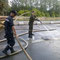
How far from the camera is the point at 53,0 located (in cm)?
4962

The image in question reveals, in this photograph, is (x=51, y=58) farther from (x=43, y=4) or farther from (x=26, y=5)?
(x=43, y=4)

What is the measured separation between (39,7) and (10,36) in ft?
133

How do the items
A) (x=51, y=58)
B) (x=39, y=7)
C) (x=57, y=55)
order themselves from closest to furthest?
(x=51, y=58) → (x=57, y=55) → (x=39, y=7)

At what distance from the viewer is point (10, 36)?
6.37 m

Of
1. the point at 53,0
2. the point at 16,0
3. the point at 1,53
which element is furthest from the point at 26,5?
the point at 1,53

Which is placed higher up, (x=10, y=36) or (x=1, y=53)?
(x=10, y=36)

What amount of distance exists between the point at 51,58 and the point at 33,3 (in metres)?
41.9

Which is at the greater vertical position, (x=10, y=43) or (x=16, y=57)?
(x=10, y=43)

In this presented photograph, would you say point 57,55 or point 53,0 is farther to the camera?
point 53,0

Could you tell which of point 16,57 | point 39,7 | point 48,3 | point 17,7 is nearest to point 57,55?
point 16,57

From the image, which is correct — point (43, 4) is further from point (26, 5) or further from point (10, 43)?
point (10, 43)

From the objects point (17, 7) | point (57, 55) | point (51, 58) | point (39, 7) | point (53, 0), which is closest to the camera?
point (51, 58)

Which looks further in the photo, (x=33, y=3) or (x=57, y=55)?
(x=33, y=3)

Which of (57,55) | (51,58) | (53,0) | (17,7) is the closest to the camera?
(51,58)
